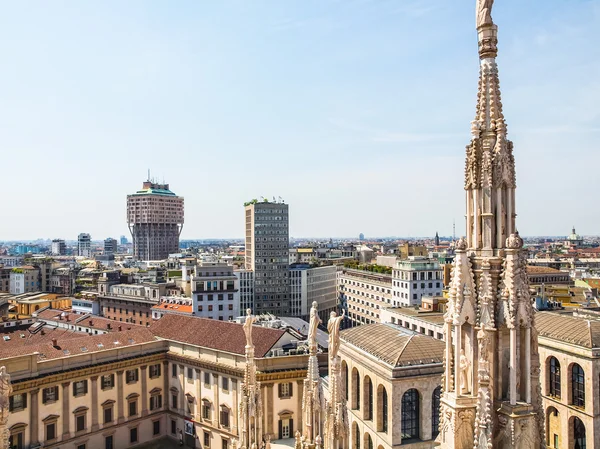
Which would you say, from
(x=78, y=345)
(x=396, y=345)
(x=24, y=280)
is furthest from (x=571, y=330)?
(x=24, y=280)

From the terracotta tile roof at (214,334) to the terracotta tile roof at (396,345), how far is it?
43.3 feet

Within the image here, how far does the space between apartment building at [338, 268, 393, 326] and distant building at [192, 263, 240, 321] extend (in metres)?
32.1

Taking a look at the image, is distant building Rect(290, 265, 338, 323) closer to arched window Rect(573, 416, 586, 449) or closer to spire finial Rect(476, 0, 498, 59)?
arched window Rect(573, 416, 586, 449)

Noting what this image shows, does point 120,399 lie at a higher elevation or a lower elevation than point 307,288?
lower

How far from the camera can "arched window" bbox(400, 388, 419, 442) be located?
118 feet

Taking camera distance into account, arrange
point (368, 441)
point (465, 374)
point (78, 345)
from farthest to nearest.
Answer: point (78, 345), point (368, 441), point (465, 374)

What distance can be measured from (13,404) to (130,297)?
186 feet

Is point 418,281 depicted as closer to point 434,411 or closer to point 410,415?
point 434,411

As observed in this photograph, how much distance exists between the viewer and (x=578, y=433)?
33.5 meters

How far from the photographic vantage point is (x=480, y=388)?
1213 cm

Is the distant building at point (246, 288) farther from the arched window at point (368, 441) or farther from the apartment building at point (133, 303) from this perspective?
the arched window at point (368, 441)

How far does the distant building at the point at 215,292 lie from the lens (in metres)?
87.9

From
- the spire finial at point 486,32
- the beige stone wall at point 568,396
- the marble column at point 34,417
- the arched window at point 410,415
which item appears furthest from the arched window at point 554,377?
the marble column at point 34,417

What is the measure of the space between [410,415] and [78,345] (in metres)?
36.1
